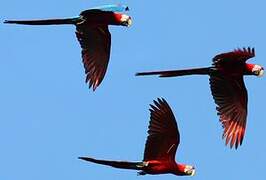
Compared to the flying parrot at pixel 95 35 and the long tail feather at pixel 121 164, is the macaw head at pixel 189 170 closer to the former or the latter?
the long tail feather at pixel 121 164

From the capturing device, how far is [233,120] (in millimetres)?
15688

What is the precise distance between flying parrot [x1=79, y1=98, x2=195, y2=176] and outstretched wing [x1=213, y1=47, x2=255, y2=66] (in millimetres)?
1243

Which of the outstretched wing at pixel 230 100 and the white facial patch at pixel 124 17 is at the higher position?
the white facial patch at pixel 124 17

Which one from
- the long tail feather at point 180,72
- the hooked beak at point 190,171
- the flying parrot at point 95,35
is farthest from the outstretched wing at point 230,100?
the flying parrot at point 95,35

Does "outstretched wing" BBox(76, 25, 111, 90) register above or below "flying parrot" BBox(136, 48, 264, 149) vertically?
above

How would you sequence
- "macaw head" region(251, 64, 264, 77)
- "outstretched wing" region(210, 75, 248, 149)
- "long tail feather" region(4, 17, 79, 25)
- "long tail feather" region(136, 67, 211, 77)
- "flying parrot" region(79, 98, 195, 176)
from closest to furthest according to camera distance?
"long tail feather" region(4, 17, 79, 25)
"flying parrot" region(79, 98, 195, 176)
"long tail feather" region(136, 67, 211, 77)
"macaw head" region(251, 64, 264, 77)
"outstretched wing" region(210, 75, 248, 149)

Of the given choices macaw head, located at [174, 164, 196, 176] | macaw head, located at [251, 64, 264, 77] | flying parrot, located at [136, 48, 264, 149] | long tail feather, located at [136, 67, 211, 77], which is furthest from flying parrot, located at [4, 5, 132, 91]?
macaw head, located at [251, 64, 264, 77]

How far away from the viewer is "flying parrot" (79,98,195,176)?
1455cm

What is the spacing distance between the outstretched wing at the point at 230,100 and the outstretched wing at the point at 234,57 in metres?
A: 0.41

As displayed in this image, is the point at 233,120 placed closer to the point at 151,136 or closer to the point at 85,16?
the point at 151,136

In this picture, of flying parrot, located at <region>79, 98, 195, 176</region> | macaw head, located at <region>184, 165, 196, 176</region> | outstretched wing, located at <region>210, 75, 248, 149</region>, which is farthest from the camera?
outstretched wing, located at <region>210, 75, 248, 149</region>

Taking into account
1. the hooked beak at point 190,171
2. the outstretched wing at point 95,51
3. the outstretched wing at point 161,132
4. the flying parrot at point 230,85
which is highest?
the outstretched wing at point 95,51

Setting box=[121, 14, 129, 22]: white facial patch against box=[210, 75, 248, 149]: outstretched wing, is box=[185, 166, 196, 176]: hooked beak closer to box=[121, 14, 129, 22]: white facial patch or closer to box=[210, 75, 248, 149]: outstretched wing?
box=[210, 75, 248, 149]: outstretched wing

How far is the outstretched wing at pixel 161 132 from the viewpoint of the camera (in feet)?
47.8
